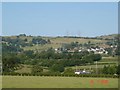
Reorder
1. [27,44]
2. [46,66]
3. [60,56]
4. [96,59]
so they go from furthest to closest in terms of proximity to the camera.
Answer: [27,44], [60,56], [96,59], [46,66]

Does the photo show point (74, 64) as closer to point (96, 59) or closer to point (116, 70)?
point (96, 59)

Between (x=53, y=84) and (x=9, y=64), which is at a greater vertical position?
(x=53, y=84)

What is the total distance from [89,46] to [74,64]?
128 ft

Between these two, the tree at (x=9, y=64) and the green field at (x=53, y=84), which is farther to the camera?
the tree at (x=9, y=64)

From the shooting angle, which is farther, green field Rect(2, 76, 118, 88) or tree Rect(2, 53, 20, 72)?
Result: tree Rect(2, 53, 20, 72)

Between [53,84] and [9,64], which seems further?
[9,64]

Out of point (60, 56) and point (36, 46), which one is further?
point (36, 46)

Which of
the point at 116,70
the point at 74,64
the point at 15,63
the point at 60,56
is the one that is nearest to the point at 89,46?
the point at 60,56

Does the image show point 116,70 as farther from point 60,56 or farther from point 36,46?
point 36,46

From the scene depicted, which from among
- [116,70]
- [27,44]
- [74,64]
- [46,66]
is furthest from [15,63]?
[27,44]

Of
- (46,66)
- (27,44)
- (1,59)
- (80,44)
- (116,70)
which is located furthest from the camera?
(80,44)

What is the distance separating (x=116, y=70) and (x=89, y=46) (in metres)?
56.1

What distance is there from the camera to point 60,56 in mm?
70375

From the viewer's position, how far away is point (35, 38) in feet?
344
